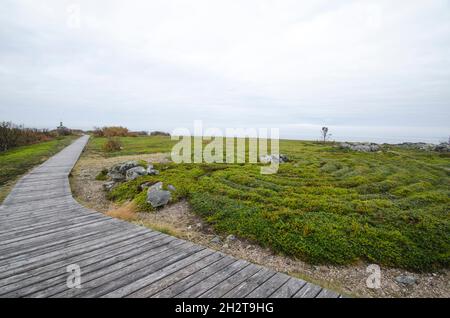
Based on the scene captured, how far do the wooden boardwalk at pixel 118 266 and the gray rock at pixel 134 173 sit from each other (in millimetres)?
7154

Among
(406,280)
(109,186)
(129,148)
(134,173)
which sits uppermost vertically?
(129,148)

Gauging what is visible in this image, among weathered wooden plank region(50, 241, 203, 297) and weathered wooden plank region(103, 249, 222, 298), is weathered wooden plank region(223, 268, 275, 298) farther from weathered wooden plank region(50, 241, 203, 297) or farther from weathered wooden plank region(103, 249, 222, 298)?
weathered wooden plank region(50, 241, 203, 297)

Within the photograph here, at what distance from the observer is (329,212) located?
10.0m

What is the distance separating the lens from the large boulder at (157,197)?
11.1 m

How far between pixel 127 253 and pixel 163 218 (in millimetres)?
4437

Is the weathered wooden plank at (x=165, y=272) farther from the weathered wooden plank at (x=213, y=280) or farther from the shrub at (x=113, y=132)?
the shrub at (x=113, y=132)

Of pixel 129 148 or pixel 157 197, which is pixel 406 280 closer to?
pixel 157 197

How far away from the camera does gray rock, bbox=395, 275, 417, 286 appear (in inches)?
248

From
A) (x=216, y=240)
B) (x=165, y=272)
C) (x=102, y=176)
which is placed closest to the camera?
(x=165, y=272)

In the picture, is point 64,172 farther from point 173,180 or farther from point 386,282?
point 386,282

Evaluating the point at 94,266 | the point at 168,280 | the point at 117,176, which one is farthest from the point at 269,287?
the point at 117,176

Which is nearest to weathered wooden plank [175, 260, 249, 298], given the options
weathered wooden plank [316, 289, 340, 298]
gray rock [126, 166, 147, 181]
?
weathered wooden plank [316, 289, 340, 298]

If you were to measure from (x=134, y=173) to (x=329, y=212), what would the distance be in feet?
37.1
